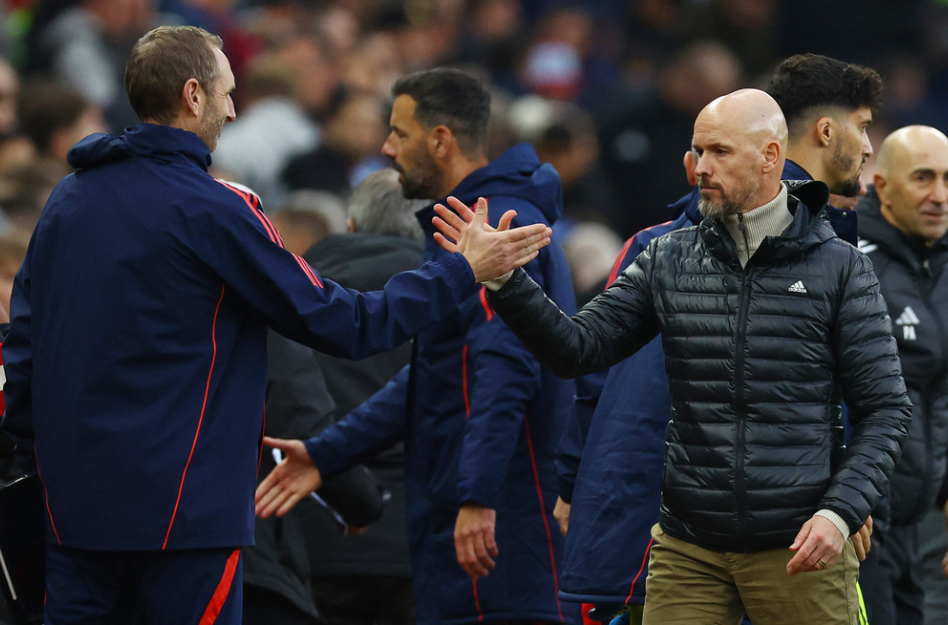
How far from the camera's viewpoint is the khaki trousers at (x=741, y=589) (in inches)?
148

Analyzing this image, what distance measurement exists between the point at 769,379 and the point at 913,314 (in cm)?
197

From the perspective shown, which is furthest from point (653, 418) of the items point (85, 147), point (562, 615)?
point (85, 147)

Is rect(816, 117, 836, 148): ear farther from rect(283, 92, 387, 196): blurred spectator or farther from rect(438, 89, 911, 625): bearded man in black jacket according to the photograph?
rect(283, 92, 387, 196): blurred spectator

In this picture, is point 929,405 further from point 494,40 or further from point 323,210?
point 494,40

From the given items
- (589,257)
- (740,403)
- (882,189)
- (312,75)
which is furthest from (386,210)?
(312,75)

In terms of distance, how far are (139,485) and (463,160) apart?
7.32ft

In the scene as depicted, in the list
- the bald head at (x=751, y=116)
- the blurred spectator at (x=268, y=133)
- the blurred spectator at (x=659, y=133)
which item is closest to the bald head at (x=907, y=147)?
the bald head at (x=751, y=116)

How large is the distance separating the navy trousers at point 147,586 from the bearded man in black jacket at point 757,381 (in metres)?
1.07

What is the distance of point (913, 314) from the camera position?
18.0ft

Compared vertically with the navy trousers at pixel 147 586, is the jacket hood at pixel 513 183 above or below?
above

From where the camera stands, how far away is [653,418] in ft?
14.2

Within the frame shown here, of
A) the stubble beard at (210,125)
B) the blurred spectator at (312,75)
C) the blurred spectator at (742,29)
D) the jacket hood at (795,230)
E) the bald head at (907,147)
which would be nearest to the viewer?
the jacket hood at (795,230)

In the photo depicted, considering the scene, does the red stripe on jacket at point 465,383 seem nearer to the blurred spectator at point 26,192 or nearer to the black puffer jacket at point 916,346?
the black puffer jacket at point 916,346

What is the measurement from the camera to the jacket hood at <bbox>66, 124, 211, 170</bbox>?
395 cm
